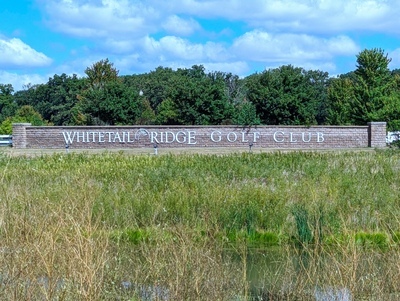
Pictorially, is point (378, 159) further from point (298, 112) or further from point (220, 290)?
point (298, 112)

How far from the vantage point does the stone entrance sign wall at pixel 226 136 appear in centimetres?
3428

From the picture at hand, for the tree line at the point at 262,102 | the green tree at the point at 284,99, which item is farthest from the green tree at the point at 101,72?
the green tree at the point at 284,99

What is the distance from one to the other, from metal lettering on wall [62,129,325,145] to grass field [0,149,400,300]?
41.6 feet

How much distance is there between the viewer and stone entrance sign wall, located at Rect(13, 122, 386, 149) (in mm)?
34281

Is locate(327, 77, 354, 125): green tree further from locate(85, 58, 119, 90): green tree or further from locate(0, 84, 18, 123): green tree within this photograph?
locate(0, 84, 18, 123): green tree

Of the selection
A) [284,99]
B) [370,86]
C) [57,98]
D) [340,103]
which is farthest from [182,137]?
[57,98]

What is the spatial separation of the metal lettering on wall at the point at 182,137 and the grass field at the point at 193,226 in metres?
12.7

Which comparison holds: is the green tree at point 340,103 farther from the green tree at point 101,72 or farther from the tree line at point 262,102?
the green tree at point 101,72

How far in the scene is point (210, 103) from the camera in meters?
47.2

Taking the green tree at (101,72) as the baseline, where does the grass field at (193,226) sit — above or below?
below

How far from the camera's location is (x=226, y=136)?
34.5 metres

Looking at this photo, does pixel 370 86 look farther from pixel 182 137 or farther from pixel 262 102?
pixel 182 137

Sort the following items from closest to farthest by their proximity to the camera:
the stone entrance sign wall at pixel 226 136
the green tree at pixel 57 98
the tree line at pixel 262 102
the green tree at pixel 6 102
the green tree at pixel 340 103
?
the stone entrance sign wall at pixel 226 136 < the tree line at pixel 262 102 < the green tree at pixel 340 103 < the green tree at pixel 57 98 < the green tree at pixel 6 102

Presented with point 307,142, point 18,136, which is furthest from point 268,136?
point 18,136
